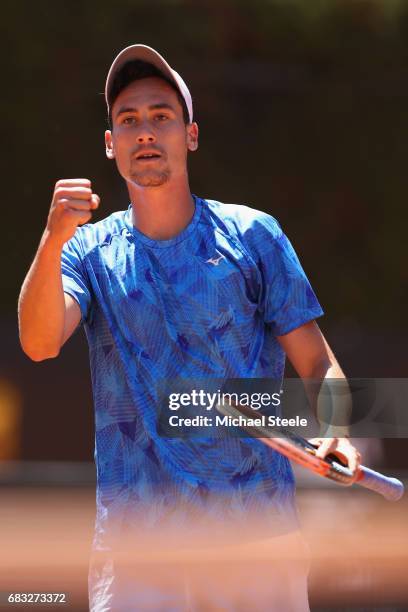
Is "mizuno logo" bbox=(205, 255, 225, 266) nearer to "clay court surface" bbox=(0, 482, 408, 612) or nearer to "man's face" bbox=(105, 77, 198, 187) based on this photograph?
"man's face" bbox=(105, 77, 198, 187)

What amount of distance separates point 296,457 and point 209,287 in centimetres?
49

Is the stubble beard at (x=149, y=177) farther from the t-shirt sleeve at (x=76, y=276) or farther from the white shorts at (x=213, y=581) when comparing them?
the white shorts at (x=213, y=581)

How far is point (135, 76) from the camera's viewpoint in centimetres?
304

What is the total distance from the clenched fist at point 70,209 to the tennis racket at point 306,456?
0.52m

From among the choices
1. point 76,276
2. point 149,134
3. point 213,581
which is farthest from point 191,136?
point 213,581

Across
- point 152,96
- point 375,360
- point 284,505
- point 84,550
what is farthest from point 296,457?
point 375,360

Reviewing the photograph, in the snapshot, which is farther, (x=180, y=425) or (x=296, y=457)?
(x=180, y=425)

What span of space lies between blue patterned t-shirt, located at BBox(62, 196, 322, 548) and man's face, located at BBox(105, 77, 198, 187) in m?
0.15

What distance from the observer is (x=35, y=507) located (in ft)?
24.2

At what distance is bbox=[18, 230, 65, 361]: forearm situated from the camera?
2.68 m

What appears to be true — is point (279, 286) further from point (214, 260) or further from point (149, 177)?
point (149, 177)

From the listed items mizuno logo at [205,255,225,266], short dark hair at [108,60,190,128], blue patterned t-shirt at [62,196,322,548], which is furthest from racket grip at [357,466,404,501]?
short dark hair at [108,60,190,128]

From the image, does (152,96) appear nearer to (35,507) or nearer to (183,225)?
(183,225)

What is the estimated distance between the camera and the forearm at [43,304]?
105 inches
